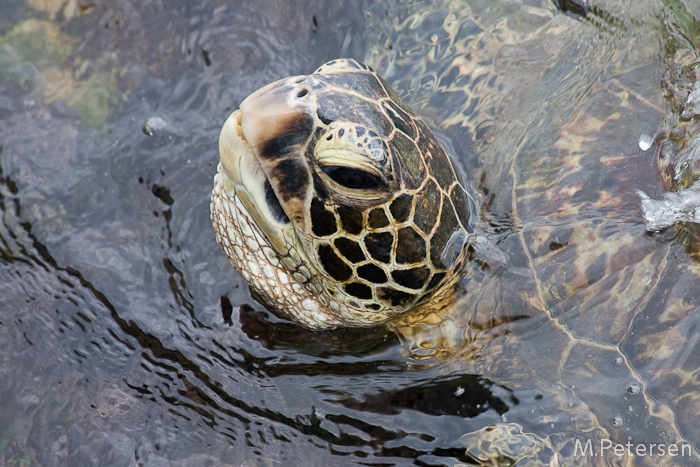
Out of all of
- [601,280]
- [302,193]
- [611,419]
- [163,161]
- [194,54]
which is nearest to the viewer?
[302,193]

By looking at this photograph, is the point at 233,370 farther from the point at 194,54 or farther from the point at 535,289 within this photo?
the point at 194,54

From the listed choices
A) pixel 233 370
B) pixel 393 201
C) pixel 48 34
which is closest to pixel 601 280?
pixel 393 201

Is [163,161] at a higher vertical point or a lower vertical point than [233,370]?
higher

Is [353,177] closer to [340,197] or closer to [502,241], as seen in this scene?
[340,197]

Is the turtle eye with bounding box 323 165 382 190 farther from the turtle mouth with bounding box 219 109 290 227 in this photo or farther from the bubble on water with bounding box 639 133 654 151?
the bubble on water with bounding box 639 133 654 151

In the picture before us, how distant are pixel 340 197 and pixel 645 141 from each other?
5.07ft

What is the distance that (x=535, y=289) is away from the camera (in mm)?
2406

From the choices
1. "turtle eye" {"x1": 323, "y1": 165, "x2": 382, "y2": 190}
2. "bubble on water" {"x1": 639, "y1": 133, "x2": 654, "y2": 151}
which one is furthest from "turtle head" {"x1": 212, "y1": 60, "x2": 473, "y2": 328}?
"bubble on water" {"x1": 639, "y1": 133, "x2": 654, "y2": 151}

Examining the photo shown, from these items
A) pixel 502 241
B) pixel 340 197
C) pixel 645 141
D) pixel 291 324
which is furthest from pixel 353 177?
pixel 645 141

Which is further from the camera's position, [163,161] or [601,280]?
[163,161]

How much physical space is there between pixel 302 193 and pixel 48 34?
200 cm

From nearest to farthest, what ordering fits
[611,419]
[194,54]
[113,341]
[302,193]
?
[302,193]
[611,419]
[113,341]
[194,54]

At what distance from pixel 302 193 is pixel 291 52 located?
1.56 metres

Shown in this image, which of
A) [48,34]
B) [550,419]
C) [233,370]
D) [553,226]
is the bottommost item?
[233,370]
